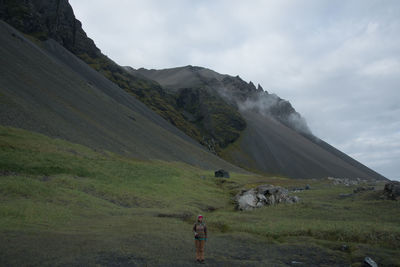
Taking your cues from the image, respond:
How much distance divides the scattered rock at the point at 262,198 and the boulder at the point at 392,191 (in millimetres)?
12617

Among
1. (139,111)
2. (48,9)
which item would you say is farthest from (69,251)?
(48,9)

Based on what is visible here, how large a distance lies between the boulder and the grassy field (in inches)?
78.4

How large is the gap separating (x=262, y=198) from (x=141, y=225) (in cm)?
2675

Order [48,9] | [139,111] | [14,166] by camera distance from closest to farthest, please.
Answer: [14,166], [139,111], [48,9]

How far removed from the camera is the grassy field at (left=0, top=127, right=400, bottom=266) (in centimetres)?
1758

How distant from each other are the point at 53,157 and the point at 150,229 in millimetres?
30034

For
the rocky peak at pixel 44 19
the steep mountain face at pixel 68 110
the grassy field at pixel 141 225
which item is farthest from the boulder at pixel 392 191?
the rocky peak at pixel 44 19

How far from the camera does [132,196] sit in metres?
41.3

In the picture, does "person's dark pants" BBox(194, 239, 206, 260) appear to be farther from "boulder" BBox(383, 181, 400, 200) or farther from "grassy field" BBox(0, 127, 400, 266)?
"boulder" BBox(383, 181, 400, 200)

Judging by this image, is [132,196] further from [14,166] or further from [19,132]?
[19,132]

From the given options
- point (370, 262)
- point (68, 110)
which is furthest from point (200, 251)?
point (68, 110)

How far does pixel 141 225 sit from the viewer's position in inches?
1039

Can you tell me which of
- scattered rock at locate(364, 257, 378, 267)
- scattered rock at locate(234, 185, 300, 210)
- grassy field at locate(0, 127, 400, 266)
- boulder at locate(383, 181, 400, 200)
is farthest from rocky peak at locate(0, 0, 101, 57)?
scattered rock at locate(364, 257, 378, 267)

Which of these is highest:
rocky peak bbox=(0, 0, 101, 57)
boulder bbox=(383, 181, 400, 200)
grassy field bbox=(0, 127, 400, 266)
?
rocky peak bbox=(0, 0, 101, 57)
